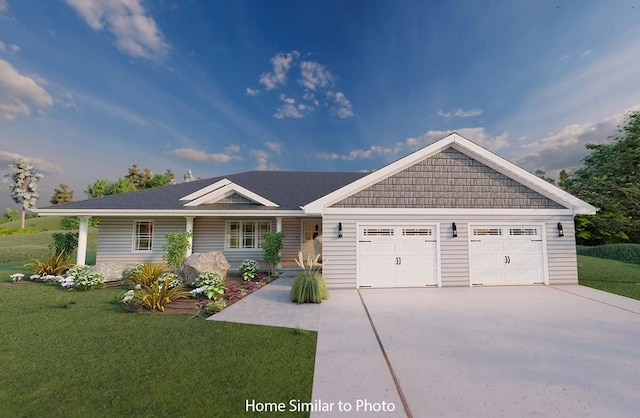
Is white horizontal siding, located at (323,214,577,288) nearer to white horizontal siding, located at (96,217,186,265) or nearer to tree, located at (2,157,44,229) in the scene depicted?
white horizontal siding, located at (96,217,186,265)

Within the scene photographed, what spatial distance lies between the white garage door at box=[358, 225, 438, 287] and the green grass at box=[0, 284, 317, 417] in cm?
407

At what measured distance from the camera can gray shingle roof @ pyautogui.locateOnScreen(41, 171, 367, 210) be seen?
1061cm

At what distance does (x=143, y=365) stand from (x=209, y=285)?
12.0ft

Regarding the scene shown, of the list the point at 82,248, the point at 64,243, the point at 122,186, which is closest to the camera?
the point at 82,248

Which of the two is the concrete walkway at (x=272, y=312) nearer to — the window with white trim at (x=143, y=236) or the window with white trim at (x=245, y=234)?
the window with white trim at (x=245, y=234)

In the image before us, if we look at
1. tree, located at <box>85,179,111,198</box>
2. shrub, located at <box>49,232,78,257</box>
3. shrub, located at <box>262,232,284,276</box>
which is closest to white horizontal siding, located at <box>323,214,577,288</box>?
shrub, located at <box>262,232,284,276</box>

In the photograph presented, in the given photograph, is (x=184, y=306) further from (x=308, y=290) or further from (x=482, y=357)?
(x=482, y=357)

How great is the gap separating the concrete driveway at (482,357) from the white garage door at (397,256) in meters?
1.56

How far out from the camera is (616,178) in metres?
11.3

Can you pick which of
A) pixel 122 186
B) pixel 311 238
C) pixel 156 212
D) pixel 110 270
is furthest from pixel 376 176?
pixel 122 186

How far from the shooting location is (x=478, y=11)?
38.2 ft

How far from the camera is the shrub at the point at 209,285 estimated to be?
6.82m

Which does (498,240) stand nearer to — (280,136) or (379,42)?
(379,42)

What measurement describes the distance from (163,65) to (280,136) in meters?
9.04
